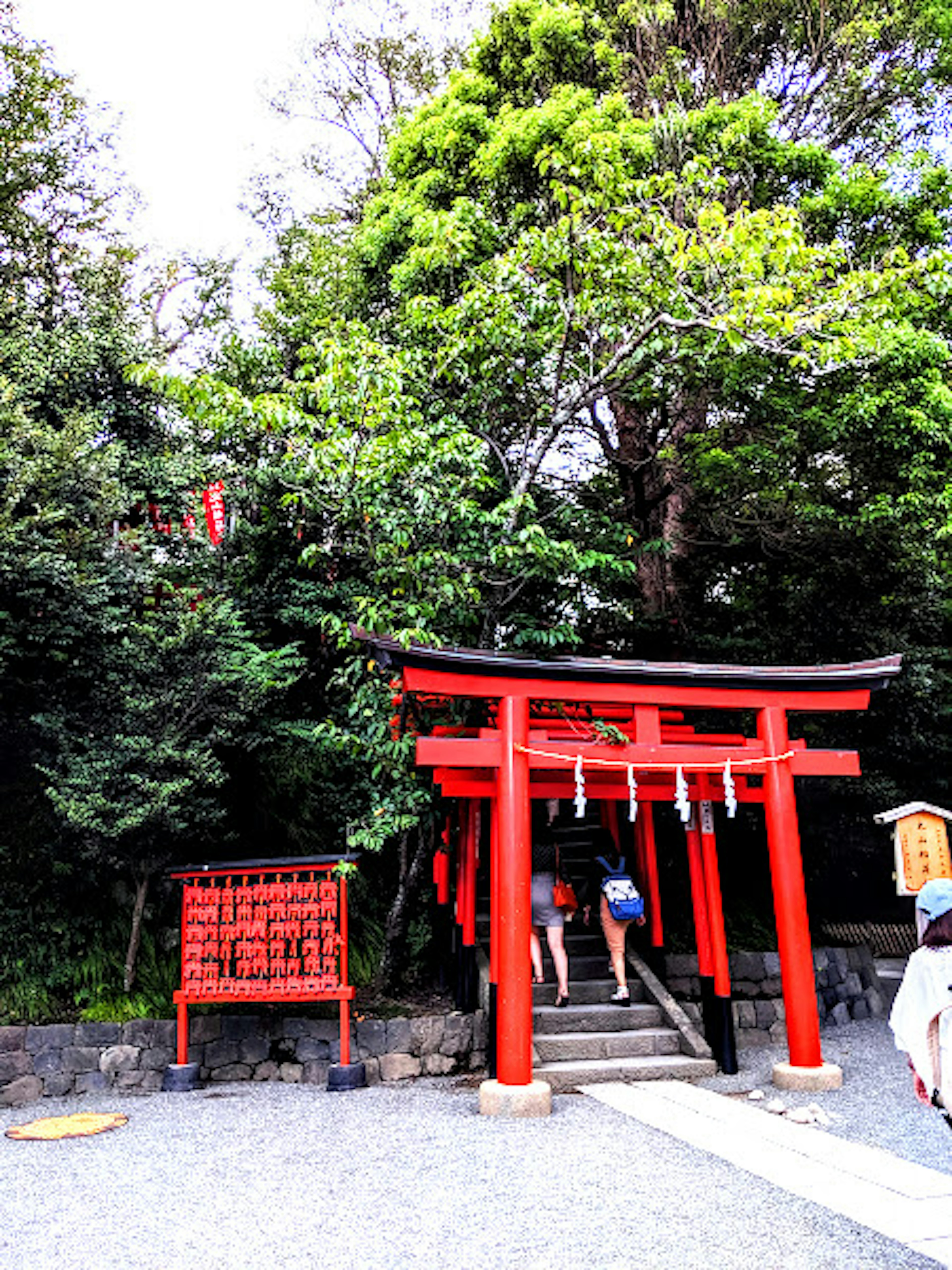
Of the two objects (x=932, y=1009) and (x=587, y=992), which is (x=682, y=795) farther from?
(x=932, y=1009)

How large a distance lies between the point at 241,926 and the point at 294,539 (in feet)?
19.1

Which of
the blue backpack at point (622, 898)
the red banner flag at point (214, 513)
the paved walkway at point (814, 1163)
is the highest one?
the red banner flag at point (214, 513)

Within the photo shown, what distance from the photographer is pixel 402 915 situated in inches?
397

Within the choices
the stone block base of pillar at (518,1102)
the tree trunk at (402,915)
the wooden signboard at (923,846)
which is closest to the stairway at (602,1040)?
the stone block base of pillar at (518,1102)

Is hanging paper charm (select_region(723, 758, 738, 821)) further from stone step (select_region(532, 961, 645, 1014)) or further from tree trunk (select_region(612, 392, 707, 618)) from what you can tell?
tree trunk (select_region(612, 392, 707, 618))

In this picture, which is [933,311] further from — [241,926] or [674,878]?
[241,926]

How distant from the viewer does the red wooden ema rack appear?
8.34 m

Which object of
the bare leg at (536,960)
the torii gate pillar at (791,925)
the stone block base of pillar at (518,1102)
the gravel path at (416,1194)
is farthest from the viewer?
the bare leg at (536,960)

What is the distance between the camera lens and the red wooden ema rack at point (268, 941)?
8344mm

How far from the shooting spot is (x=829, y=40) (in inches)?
495

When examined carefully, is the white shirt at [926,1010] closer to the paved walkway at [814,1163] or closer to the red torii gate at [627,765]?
the paved walkway at [814,1163]

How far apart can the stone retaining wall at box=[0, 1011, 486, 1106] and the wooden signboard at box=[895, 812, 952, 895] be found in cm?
586

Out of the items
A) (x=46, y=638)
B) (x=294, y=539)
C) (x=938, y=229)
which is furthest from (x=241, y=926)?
(x=938, y=229)

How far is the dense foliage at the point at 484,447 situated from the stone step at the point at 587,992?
167 cm
